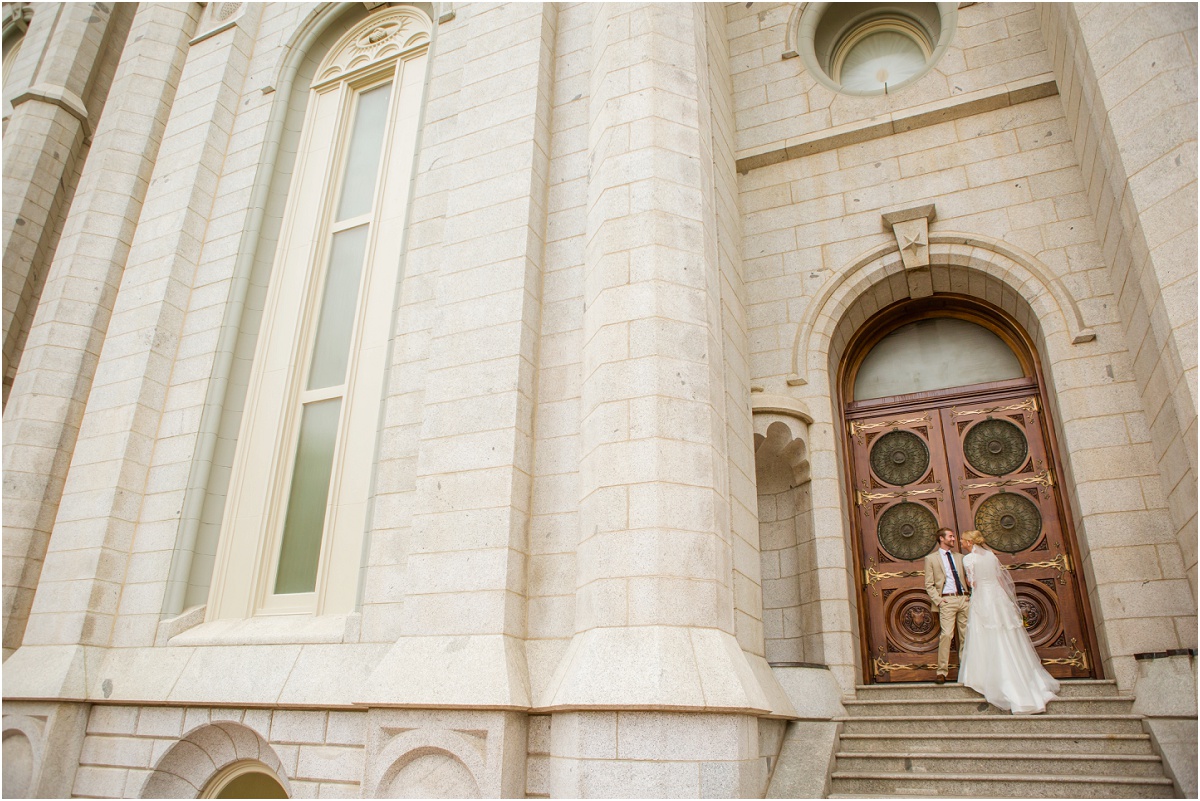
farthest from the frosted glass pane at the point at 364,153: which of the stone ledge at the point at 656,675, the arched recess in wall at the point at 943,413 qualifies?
the stone ledge at the point at 656,675

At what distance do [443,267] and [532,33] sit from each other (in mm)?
2865

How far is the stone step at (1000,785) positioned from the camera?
5.70 m

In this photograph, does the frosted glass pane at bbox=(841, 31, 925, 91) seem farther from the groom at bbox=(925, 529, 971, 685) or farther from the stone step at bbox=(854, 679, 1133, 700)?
the stone step at bbox=(854, 679, 1133, 700)

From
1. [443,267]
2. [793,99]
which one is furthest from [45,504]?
[793,99]

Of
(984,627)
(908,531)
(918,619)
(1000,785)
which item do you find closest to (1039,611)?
(984,627)

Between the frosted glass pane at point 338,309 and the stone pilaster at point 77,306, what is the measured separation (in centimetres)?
290

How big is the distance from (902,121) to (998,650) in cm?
574

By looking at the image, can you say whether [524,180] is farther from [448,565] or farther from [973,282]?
[973,282]

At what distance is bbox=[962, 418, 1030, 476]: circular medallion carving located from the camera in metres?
8.67

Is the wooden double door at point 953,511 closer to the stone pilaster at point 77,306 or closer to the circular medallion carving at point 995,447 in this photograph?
the circular medallion carving at point 995,447

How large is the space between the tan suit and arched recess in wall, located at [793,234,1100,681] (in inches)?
12.3

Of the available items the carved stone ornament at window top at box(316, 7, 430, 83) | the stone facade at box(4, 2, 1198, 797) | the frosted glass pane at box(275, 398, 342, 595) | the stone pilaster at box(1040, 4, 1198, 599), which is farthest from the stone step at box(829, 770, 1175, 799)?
the carved stone ornament at window top at box(316, 7, 430, 83)

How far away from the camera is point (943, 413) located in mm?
9109

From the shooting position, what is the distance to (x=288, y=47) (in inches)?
442
